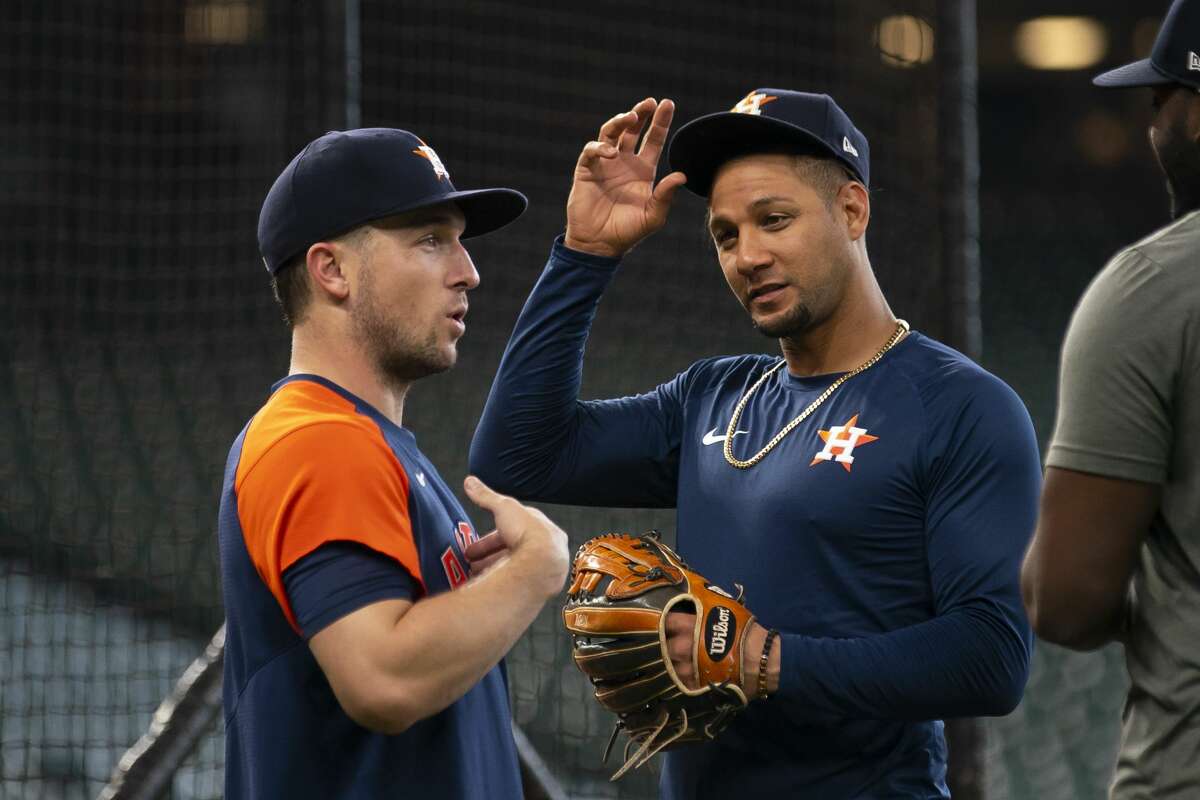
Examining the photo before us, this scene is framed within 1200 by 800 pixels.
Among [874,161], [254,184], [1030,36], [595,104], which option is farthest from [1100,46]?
[874,161]

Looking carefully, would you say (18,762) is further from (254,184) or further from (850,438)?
(850,438)

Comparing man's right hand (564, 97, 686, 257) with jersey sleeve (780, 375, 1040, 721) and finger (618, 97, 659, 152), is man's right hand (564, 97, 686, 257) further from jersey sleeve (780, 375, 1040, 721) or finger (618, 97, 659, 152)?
jersey sleeve (780, 375, 1040, 721)

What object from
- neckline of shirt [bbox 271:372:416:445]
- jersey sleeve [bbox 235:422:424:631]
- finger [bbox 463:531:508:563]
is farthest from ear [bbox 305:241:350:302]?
finger [bbox 463:531:508:563]

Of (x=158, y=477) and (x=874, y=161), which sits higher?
(x=874, y=161)

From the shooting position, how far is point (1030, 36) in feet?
38.8

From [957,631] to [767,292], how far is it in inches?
21.8

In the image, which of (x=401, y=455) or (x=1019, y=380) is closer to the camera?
(x=401, y=455)

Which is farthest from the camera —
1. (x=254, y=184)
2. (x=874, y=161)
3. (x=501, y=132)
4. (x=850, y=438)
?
(x=501, y=132)

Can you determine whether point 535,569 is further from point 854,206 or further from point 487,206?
point 854,206

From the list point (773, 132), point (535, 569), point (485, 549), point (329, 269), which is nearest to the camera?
point (535, 569)

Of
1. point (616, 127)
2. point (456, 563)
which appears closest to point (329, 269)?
point (456, 563)

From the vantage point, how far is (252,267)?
22.4 feet

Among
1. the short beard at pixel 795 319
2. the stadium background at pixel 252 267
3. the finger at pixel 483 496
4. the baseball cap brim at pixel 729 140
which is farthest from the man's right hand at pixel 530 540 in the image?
the stadium background at pixel 252 267

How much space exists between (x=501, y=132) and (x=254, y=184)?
5.05 feet
